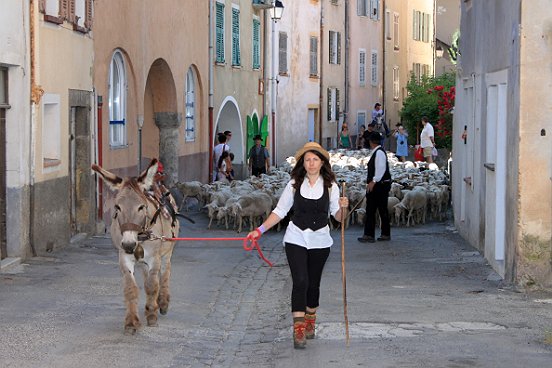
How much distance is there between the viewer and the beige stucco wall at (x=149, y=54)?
21844mm

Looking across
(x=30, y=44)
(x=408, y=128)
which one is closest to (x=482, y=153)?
Result: (x=30, y=44)

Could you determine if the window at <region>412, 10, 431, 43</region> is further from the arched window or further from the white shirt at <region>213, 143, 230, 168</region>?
the arched window

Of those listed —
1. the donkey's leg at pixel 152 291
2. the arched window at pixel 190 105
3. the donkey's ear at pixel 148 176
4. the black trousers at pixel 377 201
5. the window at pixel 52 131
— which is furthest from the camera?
the arched window at pixel 190 105

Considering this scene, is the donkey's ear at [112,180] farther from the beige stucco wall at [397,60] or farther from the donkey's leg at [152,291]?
the beige stucco wall at [397,60]

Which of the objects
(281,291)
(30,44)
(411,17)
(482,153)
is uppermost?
(411,17)

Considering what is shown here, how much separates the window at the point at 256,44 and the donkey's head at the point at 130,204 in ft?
89.9

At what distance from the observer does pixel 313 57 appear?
48.5 meters

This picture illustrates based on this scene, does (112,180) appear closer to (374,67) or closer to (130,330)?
(130,330)

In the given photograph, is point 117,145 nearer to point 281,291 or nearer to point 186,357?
point 281,291

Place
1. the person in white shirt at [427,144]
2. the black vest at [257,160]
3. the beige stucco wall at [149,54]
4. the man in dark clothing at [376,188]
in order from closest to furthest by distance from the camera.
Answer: the man in dark clothing at [376,188] → the beige stucco wall at [149,54] → the black vest at [257,160] → the person in white shirt at [427,144]

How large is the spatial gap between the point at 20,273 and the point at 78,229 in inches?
204

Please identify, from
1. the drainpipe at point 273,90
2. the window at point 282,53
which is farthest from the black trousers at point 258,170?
the window at point 282,53

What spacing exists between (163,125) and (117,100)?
4591 mm

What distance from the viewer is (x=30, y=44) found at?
16750 millimetres
